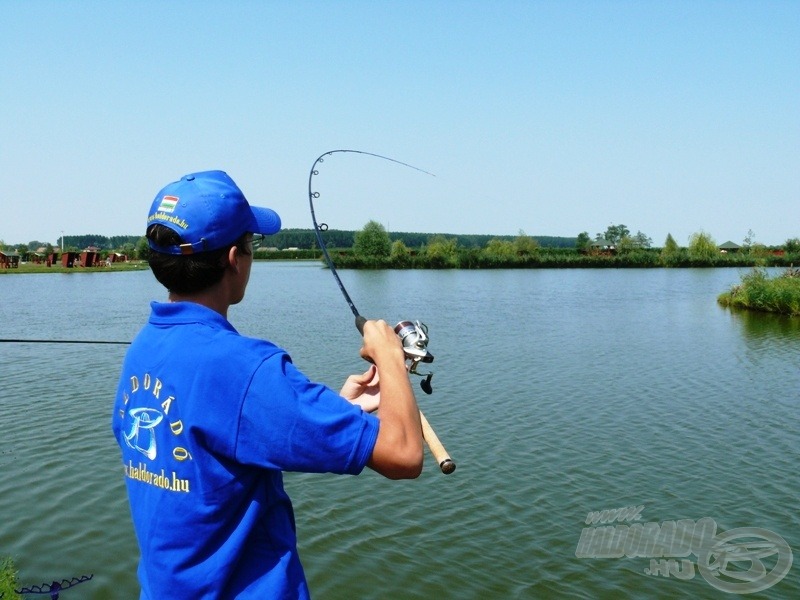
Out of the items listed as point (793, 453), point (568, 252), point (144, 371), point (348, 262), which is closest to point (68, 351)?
point (793, 453)

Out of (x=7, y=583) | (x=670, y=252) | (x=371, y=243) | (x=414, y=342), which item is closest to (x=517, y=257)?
(x=371, y=243)

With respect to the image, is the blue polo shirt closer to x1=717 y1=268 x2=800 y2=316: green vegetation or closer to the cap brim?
the cap brim

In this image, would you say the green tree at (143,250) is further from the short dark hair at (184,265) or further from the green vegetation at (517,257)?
the green vegetation at (517,257)

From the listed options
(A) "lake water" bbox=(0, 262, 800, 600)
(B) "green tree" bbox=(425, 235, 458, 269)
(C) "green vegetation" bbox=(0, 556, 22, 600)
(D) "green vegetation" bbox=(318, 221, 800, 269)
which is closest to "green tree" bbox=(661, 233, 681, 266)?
(D) "green vegetation" bbox=(318, 221, 800, 269)

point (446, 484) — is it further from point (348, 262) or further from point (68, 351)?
point (348, 262)

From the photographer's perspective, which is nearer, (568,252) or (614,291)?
(614,291)

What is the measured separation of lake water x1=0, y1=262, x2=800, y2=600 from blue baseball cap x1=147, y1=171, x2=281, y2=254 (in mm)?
5177

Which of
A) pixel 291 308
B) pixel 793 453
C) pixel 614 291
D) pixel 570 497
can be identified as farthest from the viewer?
pixel 614 291

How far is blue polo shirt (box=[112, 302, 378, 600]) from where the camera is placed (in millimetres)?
1763

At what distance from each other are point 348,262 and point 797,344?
71074 mm

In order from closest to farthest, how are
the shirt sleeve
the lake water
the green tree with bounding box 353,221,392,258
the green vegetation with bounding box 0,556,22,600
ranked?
the shirt sleeve, the green vegetation with bounding box 0,556,22,600, the lake water, the green tree with bounding box 353,221,392,258

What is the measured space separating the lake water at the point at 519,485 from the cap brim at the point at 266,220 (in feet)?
16.4

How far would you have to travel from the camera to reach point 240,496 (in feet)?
6.13

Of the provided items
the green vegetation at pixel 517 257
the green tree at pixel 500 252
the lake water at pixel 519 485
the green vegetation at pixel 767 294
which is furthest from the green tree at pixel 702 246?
the lake water at pixel 519 485
